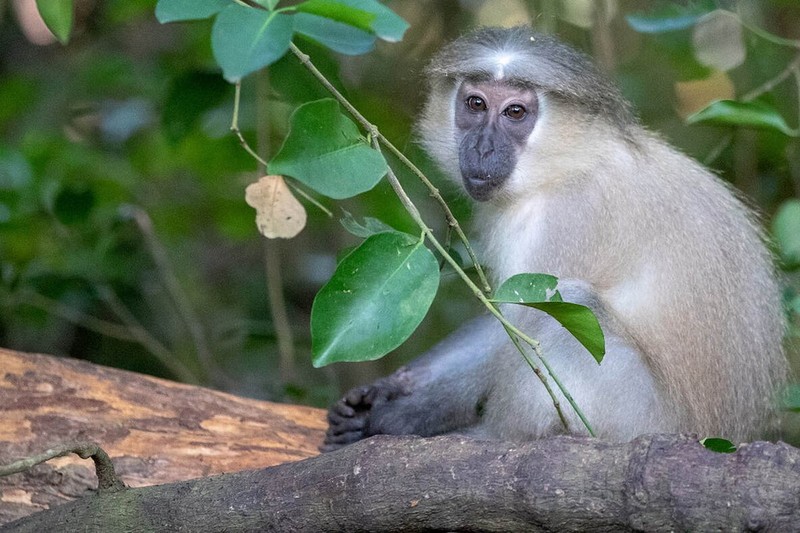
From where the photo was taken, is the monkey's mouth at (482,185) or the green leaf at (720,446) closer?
the green leaf at (720,446)

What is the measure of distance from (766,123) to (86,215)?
474 centimetres

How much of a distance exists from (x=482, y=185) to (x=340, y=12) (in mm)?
2284

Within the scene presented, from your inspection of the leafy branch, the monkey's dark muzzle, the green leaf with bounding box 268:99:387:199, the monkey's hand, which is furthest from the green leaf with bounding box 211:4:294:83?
the monkey's hand

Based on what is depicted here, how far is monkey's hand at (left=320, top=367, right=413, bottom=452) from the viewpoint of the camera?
5430 mm

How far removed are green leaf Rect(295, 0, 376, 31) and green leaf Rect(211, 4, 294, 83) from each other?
0.09 metres

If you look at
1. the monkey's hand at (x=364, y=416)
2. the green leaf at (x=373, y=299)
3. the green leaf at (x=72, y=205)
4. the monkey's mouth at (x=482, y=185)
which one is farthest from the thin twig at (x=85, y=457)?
the green leaf at (x=72, y=205)

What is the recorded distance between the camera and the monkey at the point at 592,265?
4969 mm

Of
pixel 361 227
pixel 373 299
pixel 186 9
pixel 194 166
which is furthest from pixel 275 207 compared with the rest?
pixel 194 166

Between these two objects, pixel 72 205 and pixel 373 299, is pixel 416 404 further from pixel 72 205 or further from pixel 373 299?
pixel 72 205

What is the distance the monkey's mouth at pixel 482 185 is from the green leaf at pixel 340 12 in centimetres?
220

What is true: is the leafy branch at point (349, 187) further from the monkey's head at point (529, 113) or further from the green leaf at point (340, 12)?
the monkey's head at point (529, 113)

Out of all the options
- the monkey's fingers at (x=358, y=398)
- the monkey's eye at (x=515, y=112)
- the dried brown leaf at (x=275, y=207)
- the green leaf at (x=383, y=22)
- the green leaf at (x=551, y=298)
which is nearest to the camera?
the green leaf at (x=383, y=22)

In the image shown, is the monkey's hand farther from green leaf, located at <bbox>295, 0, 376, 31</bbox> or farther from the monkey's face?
green leaf, located at <bbox>295, 0, 376, 31</bbox>

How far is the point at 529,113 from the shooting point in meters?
5.45
